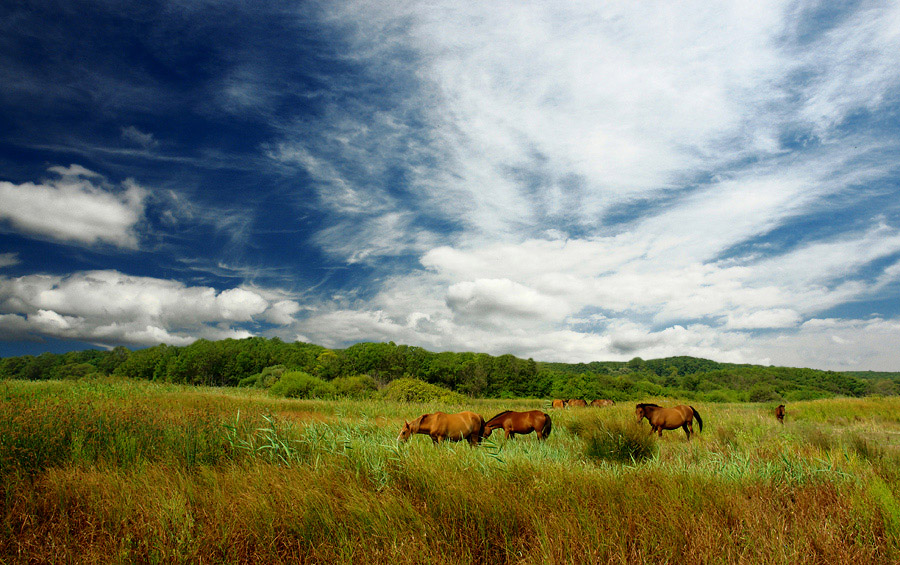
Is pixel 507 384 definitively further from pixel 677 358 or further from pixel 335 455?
pixel 677 358

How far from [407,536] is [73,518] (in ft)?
11.1

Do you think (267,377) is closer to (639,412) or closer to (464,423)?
(464,423)

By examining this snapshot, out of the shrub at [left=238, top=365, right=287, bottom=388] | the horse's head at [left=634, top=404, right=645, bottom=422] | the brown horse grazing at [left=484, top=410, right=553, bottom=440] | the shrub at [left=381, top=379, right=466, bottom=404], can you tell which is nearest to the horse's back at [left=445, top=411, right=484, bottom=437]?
the brown horse grazing at [left=484, top=410, right=553, bottom=440]

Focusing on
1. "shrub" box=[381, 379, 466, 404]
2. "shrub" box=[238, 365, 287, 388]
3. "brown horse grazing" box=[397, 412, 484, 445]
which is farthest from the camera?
"shrub" box=[238, 365, 287, 388]

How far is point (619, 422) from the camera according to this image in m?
9.05

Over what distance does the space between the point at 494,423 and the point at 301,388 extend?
27130 millimetres

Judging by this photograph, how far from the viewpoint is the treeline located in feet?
235

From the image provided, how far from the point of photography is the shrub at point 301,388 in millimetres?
31664

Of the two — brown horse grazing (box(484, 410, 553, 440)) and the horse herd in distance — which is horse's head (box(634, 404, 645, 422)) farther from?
brown horse grazing (box(484, 410, 553, 440))

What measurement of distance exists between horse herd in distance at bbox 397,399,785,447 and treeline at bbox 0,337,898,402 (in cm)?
5808

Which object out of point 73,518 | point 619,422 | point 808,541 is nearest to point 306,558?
point 73,518

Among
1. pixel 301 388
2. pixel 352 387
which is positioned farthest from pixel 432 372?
pixel 301 388

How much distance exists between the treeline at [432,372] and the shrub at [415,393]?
31130mm

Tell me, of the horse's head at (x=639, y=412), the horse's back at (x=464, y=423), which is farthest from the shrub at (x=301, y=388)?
the horse's head at (x=639, y=412)
